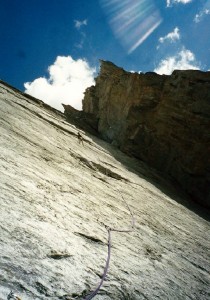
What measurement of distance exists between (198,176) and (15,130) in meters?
14.1

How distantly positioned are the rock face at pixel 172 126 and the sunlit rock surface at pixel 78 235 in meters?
9.38

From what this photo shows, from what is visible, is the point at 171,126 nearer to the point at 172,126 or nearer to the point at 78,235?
the point at 172,126

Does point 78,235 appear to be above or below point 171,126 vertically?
below

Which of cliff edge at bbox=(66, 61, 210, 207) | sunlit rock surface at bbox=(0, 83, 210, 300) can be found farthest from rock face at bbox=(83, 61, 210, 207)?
sunlit rock surface at bbox=(0, 83, 210, 300)

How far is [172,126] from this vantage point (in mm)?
21453

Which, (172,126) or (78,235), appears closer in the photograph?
(78,235)

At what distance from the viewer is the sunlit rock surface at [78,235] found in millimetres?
4059

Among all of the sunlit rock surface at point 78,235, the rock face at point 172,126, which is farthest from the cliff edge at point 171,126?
the sunlit rock surface at point 78,235

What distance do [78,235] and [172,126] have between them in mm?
17220

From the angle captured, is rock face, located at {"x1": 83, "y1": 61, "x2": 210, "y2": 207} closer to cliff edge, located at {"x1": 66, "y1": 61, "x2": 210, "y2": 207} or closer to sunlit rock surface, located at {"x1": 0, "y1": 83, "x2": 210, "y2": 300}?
cliff edge, located at {"x1": 66, "y1": 61, "x2": 210, "y2": 207}

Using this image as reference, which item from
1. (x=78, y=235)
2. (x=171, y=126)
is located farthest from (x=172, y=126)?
(x=78, y=235)

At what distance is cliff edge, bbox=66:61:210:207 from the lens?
2025 cm

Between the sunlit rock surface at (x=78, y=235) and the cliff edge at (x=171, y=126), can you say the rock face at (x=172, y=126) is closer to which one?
the cliff edge at (x=171, y=126)

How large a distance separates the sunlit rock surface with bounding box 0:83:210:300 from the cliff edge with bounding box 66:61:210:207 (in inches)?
370
